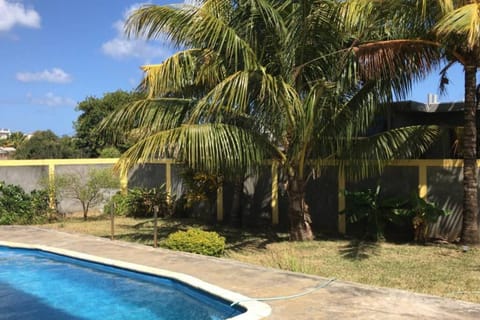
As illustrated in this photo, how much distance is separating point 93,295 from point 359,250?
5.28 meters

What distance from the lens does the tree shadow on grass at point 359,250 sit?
9.80m

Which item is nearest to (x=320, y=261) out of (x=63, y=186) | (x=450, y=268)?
(x=450, y=268)

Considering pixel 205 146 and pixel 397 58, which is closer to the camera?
pixel 397 58

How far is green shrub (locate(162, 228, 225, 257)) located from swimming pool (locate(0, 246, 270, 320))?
4.89 ft

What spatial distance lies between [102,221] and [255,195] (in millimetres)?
5045

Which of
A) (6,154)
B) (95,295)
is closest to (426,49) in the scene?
(95,295)

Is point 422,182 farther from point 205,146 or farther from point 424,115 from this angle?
point 205,146

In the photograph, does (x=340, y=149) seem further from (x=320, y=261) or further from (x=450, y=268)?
(x=450, y=268)

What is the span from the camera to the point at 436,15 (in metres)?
9.35

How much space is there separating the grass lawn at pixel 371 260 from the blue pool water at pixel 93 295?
6.43ft

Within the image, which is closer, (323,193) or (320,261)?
(320,261)

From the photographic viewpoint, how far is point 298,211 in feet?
37.2

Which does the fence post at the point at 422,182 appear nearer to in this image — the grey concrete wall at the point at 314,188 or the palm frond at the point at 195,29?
the grey concrete wall at the point at 314,188

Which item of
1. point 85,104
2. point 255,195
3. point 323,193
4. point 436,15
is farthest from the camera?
point 85,104
